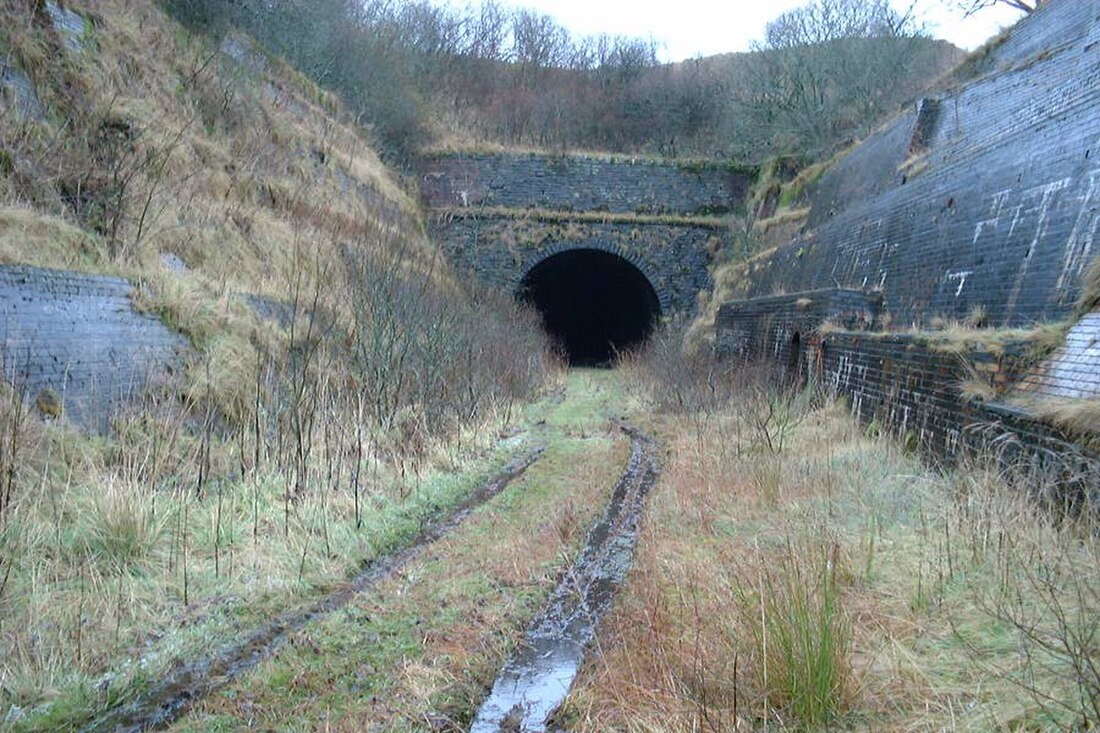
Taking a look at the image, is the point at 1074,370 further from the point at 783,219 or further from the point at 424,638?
the point at 783,219

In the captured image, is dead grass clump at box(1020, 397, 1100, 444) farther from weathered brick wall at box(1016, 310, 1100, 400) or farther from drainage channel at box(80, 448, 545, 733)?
drainage channel at box(80, 448, 545, 733)

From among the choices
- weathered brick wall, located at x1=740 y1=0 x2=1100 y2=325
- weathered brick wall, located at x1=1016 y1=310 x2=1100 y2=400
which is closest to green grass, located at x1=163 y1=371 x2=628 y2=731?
weathered brick wall, located at x1=1016 y1=310 x2=1100 y2=400

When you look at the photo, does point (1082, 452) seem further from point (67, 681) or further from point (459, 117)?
point (459, 117)

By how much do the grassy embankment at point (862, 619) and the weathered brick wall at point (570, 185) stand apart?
18.3m

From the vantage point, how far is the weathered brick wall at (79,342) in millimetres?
5449

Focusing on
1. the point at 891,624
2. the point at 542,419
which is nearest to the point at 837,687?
the point at 891,624

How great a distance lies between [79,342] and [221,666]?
3.74 metres

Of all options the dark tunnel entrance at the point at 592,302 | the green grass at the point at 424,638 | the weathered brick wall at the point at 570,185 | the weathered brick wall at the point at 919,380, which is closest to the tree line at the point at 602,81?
the weathered brick wall at the point at 570,185

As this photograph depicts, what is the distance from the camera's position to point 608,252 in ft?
75.0

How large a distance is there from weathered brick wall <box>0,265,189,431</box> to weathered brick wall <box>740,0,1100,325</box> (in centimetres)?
813

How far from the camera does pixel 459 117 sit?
27.6m

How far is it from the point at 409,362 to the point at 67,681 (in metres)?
5.97

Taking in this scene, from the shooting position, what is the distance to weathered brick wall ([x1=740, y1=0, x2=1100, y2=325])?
746 centimetres

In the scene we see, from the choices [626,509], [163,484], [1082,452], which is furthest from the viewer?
[626,509]
